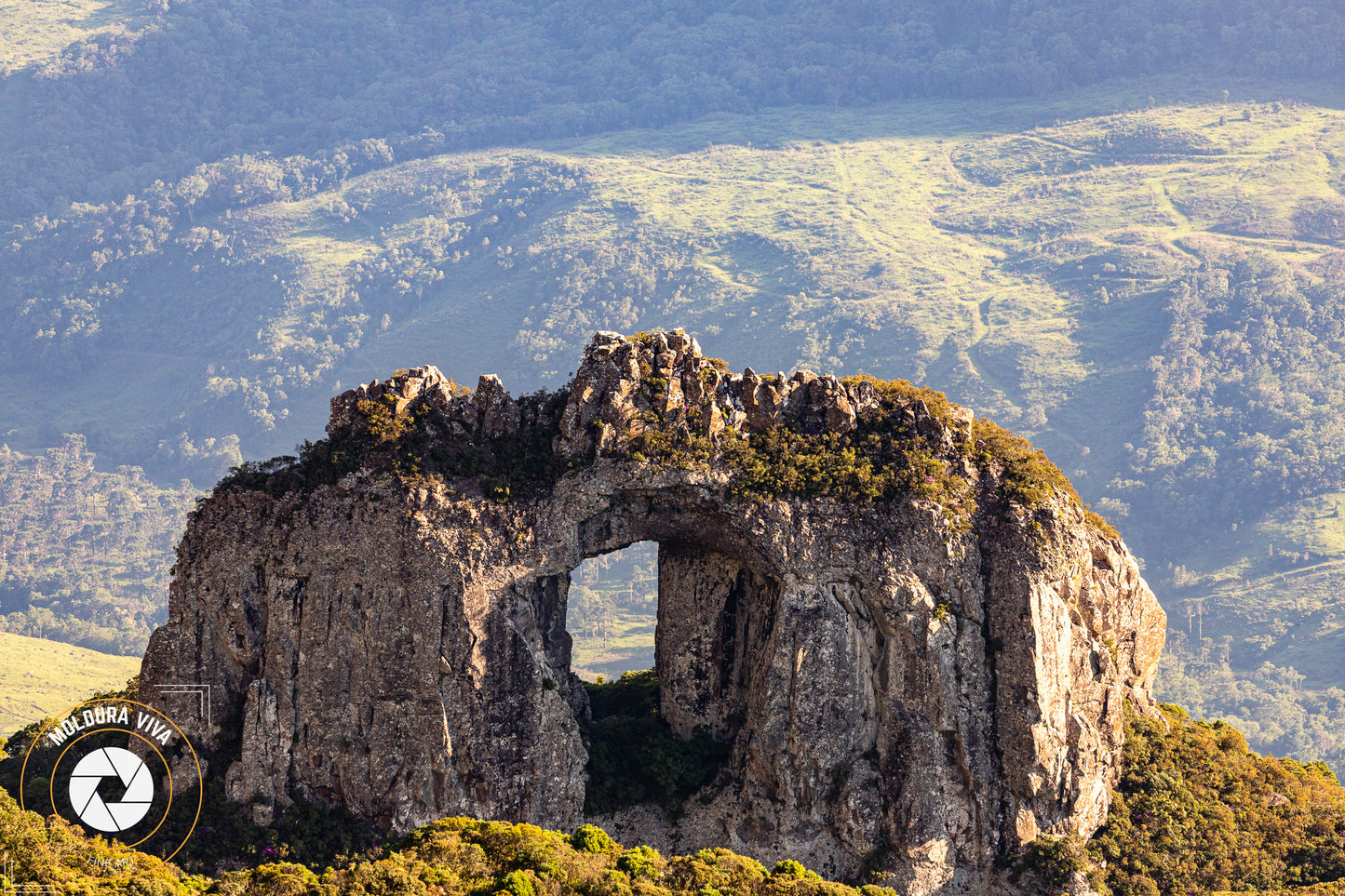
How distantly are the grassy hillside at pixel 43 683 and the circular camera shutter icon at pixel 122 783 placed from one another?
4994 inches

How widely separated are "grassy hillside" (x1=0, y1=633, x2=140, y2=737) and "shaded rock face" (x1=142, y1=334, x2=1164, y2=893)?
429ft

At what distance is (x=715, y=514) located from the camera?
185 feet

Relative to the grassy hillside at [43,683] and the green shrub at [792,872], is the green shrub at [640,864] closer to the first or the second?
the green shrub at [792,872]

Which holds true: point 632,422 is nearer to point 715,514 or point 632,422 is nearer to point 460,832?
point 715,514

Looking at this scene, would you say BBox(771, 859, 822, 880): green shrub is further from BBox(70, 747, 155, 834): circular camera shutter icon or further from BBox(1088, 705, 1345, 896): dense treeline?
BBox(70, 747, 155, 834): circular camera shutter icon

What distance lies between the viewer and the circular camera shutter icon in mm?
51562

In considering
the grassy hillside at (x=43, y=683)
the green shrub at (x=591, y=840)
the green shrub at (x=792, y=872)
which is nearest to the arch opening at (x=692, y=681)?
the green shrub at (x=591, y=840)

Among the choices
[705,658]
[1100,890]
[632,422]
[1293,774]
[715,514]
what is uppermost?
[632,422]

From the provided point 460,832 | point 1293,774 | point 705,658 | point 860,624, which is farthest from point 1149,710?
point 460,832

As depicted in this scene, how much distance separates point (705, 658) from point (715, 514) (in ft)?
23.9

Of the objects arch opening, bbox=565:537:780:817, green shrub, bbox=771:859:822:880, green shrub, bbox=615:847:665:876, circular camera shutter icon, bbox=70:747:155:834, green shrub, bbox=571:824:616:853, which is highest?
arch opening, bbox=565:537:780:817

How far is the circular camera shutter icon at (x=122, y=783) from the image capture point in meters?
51.6

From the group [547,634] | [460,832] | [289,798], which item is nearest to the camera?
[460,832]

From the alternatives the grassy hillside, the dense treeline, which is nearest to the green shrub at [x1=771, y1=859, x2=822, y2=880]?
the dense treeline
